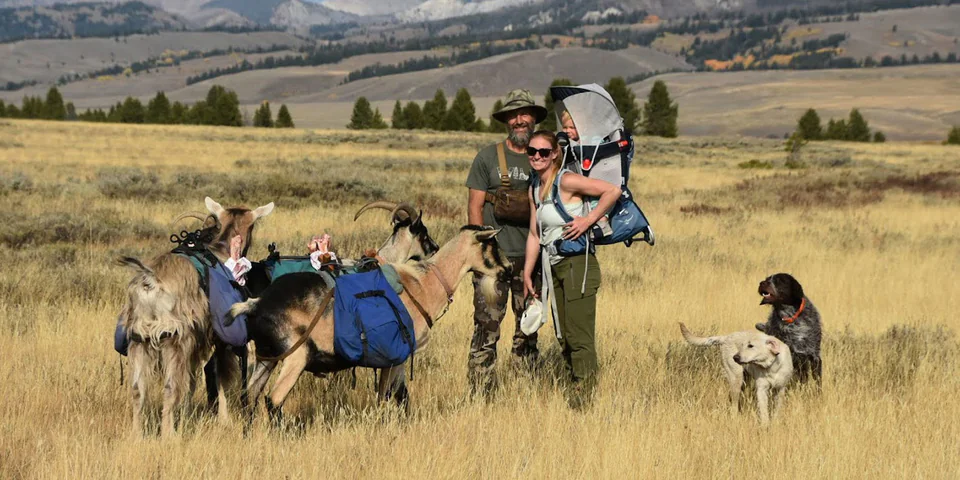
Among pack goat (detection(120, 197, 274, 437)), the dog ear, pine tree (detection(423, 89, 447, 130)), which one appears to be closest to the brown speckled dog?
the dog ear

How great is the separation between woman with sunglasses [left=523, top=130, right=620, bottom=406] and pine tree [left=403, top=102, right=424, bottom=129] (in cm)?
7634

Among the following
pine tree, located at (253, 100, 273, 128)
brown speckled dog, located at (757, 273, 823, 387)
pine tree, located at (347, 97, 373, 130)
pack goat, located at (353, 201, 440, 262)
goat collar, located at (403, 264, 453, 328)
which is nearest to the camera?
goat collar, located at (403, 264, 453, 328)

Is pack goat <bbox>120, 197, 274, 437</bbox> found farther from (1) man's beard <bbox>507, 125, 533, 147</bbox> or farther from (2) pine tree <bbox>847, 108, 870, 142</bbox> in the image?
(2) pine tree <bbox>847, 108, 870, 142</bbox>

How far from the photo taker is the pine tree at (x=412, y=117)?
267 feet

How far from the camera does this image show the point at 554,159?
5.88 meters

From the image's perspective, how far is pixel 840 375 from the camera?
712 cm

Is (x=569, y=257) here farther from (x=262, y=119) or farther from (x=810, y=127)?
(x=262, y=119)

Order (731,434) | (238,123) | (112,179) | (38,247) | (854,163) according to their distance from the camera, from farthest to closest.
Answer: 1. (238,123)
2. (854,163)
3. (112,179)
4. (38,247)
5. (731,434)

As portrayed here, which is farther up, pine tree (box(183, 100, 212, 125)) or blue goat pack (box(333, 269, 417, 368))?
blue goat pack (box(333, 269, 417, 368))

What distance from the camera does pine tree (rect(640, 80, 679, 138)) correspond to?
79.8 metres

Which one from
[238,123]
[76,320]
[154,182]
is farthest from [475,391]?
[238,123]

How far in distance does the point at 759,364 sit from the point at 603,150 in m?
1.88

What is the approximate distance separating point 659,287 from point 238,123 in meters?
77.4

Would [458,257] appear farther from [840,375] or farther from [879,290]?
[879,290]
